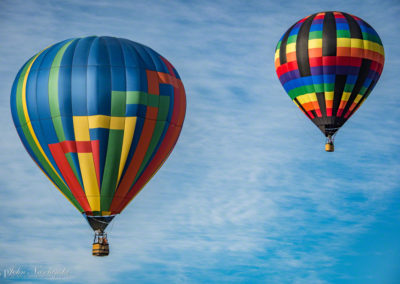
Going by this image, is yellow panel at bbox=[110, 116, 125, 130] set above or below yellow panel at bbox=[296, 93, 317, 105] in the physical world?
below

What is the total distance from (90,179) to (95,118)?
7.07 feet

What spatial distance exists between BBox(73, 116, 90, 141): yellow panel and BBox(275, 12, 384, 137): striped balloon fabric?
34.2 ft

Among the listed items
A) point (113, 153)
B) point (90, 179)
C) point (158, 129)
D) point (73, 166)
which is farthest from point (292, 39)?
point (73, 166)

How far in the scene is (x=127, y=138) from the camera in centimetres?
3484

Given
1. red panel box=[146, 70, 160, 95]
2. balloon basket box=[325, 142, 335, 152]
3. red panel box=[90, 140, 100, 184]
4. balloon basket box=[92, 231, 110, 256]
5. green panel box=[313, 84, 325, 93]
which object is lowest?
balloon basket box=[92, 231, 110, 256]

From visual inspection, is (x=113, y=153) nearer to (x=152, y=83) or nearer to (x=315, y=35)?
(x=152, y=83)

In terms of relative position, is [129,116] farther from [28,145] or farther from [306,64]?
[306,64]

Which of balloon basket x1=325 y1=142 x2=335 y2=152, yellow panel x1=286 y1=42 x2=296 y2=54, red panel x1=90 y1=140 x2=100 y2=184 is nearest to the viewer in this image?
red panel x1=90 y1=140 x2=100 y2=184

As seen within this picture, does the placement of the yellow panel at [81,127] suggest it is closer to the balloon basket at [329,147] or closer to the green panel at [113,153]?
the green panel at [113,153]

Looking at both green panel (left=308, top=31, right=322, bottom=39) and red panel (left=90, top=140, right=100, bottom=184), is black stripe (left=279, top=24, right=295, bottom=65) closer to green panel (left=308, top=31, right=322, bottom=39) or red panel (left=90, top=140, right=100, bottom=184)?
green panel (left=308, top=31, right=322, bottom=39)

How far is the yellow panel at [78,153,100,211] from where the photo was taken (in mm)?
34719

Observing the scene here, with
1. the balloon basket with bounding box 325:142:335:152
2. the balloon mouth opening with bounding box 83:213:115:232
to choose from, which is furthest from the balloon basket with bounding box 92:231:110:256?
the balloon basket with bounding box 325:142:335:152

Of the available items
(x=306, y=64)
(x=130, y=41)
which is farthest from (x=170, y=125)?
(x=306, y=64)

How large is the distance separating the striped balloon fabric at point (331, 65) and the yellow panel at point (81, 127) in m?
10.4
